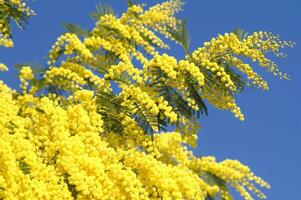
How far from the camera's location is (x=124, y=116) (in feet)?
32.2

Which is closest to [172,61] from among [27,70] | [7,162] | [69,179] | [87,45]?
[69,179]

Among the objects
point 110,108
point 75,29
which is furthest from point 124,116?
point 75,29

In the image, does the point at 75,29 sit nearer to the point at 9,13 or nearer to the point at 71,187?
the point at 9,13

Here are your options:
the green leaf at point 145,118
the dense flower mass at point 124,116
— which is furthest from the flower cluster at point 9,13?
the green leaf at point 145,118

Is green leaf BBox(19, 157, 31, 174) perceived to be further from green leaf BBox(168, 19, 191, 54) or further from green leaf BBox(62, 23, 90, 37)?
green leaf BBox(62, 23, 90, 37)

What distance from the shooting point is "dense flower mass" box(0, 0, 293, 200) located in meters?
7.46

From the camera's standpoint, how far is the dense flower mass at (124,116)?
7.46 m

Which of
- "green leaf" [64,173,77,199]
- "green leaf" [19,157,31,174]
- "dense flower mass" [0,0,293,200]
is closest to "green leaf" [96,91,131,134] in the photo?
"dense flower mass" [0,0,293,200]

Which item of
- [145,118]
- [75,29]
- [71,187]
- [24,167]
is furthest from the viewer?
[75,29]

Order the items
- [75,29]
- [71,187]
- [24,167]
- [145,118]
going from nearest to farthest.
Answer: [24,167], [71,187], [145,118], [75,29]

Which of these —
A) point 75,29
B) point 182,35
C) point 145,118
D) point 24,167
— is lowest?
point 24,167

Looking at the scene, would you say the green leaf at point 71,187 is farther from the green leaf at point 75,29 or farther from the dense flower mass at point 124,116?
the green leaf at point 75,29

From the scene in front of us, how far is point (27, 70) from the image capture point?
1486cm

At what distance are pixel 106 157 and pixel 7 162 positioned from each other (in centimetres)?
→ 184
